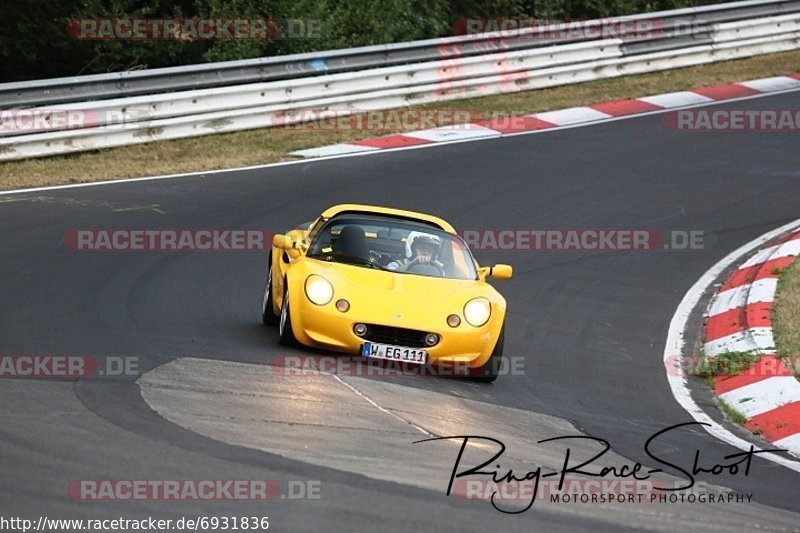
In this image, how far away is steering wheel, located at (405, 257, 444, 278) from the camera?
10.4 m

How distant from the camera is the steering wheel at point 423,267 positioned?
10.4 m

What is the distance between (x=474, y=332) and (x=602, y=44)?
543 inches

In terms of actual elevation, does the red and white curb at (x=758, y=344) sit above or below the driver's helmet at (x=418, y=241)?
below

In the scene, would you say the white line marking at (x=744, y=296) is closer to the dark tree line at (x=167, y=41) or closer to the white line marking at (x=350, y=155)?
the white line marking at (x=350, y=155)

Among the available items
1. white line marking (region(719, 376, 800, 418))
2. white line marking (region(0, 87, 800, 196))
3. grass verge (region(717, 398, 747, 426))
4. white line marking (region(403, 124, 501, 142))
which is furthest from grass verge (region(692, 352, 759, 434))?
white line marking (region(403, 124, 501, 142))

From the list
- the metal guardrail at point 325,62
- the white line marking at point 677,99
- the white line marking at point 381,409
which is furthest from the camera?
the white line marking at point 677,99

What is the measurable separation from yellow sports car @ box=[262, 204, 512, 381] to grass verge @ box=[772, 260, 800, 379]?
2.30 metres

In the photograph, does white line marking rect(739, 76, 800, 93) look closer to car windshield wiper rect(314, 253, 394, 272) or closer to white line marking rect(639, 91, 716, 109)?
white line marking rect(639, 91, 716, 109)

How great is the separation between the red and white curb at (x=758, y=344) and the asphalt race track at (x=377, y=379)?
1.62 ft

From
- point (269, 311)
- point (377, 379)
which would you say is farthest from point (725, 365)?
point (269, 311)

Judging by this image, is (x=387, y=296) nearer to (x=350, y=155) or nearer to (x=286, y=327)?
(x=286, y=327)

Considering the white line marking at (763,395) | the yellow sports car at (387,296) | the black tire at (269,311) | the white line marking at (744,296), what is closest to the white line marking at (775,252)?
the white line marking at (744,296)

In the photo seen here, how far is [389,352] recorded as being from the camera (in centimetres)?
943

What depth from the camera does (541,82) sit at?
21938 millimetres
